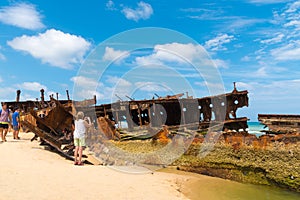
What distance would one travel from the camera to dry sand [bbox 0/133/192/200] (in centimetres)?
507

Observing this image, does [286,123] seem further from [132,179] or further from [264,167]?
[132,179]

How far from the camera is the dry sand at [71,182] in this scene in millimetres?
5074


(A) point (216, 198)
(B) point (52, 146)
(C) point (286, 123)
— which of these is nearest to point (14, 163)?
(B) point (52, 146)

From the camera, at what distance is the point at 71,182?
19.5ft

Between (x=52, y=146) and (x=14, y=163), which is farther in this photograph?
(x=52, y=146)

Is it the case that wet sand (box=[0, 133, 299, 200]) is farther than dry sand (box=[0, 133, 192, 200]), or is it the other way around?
wet sand (box=[0, 133, 299, 200])

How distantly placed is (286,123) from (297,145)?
3672mm

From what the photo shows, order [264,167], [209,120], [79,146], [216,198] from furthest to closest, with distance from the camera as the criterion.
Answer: [209,120] → [79,146] → [264,167] → [216,198]

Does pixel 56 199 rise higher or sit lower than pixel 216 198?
higher

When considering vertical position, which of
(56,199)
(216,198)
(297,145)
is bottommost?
(216,198)

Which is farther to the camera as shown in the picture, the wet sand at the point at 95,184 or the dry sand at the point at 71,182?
the wet sand at the point at 95,184

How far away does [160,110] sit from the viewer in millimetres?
15312

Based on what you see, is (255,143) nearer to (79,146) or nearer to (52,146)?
(79,146)

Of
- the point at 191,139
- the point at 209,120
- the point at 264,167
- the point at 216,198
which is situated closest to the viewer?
the point at 216,198
